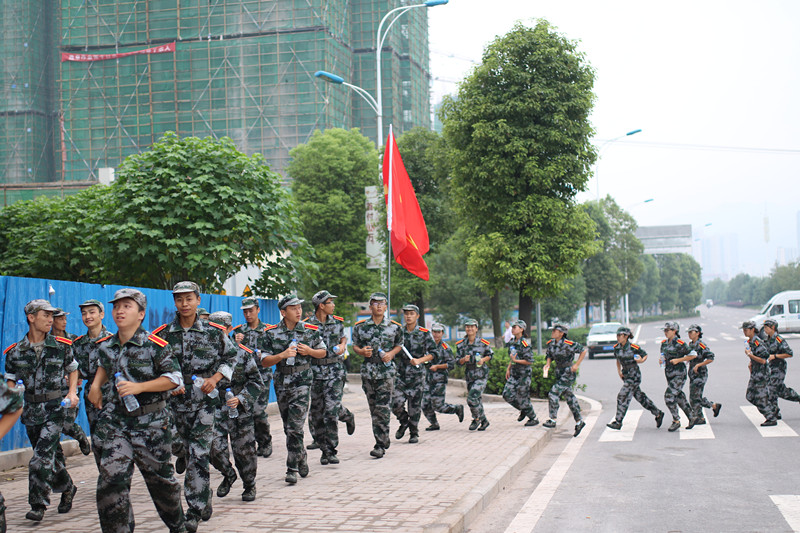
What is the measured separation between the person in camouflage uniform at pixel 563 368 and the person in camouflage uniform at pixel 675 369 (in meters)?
1.40

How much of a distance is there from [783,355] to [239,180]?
33.1 feet

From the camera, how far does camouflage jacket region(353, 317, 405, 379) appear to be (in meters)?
9.76

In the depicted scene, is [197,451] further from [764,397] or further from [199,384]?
[764,397]

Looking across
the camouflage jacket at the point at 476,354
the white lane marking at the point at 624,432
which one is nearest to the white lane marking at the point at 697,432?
the white lane marking at the point at 624,432

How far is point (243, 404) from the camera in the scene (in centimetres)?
720

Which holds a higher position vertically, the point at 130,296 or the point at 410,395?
the point at 130,296

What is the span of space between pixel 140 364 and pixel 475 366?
8.12 metres

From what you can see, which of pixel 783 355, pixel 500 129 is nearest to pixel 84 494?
pixel 783 355

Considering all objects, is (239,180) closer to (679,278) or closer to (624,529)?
(624,529)

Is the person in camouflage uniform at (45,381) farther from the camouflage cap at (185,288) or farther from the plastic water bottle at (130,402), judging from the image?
the plastic water bottle at (130,402)

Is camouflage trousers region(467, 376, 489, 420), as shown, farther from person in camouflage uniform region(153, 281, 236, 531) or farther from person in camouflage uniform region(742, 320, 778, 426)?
person in camouflage uniform region(153, 281, 236, 531)

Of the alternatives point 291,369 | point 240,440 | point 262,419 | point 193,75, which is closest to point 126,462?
point 240,440

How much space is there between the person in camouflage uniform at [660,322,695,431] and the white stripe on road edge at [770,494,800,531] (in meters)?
5.15

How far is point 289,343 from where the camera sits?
27.3ft
